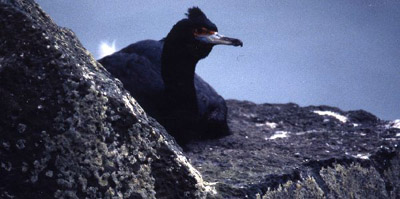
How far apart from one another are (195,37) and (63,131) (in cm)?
268

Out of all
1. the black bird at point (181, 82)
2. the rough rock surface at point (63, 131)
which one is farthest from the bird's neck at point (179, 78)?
the rough rock surface at point (63, 131)

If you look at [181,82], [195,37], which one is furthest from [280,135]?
[195,37]

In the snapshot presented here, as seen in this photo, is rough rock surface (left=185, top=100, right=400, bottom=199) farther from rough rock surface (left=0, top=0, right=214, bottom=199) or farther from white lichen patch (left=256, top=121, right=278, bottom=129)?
rough rock surface (left=0, top=0, right=214, bottom=199)

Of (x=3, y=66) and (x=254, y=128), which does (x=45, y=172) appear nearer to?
(x=3, y=66)

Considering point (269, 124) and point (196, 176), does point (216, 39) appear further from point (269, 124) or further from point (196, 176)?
point (196, 176)

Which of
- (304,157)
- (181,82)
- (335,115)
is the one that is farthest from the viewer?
(335,115)

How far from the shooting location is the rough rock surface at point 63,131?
3.76 ft

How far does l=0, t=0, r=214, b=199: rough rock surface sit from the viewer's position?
1.15 metres

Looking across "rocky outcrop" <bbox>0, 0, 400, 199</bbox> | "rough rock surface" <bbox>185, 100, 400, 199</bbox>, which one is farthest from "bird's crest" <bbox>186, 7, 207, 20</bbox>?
"rocky outcrop" <bbox>0, 0, 400, 199</bbox>

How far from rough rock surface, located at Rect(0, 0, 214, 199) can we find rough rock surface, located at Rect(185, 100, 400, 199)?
0.42 m

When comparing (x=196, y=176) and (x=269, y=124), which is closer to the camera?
(x=196, y=176)

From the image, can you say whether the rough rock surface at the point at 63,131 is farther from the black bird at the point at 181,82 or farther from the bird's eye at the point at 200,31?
the bird's eye at the point at 200,31

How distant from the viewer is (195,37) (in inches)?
147

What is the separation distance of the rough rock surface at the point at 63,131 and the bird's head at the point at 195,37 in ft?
7.97
